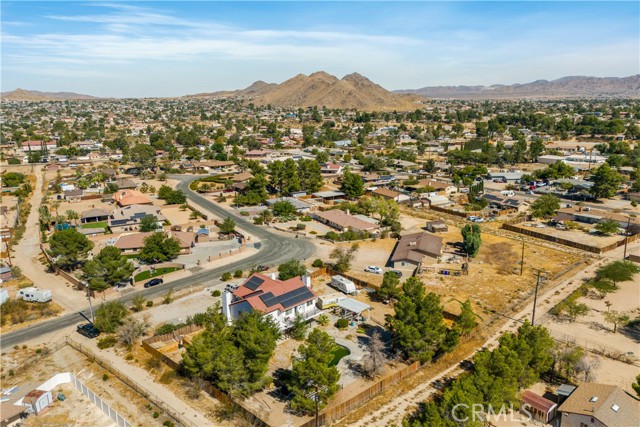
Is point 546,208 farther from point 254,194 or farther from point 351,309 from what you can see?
point 254,194

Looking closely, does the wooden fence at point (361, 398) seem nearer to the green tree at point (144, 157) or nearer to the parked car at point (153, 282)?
the parked car at point (153, 282)

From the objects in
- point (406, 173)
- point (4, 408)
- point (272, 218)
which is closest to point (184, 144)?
point (406, 173)

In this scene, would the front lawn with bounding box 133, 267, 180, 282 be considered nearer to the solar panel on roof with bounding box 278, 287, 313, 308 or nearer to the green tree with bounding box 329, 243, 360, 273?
the green tree with bounding box 329, 243, 360, 273

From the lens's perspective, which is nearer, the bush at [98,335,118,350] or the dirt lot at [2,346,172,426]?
the dirt lot at [2,346,172,426]

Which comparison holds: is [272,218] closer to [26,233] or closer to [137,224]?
[137,224]

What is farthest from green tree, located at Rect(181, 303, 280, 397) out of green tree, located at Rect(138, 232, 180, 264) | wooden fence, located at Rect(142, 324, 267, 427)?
green tree, located at Rect(138, 232, 180, 264)

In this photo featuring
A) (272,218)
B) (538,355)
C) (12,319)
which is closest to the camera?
(538,355)

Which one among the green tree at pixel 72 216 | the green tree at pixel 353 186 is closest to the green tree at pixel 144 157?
the green tree at pixel 72 216
